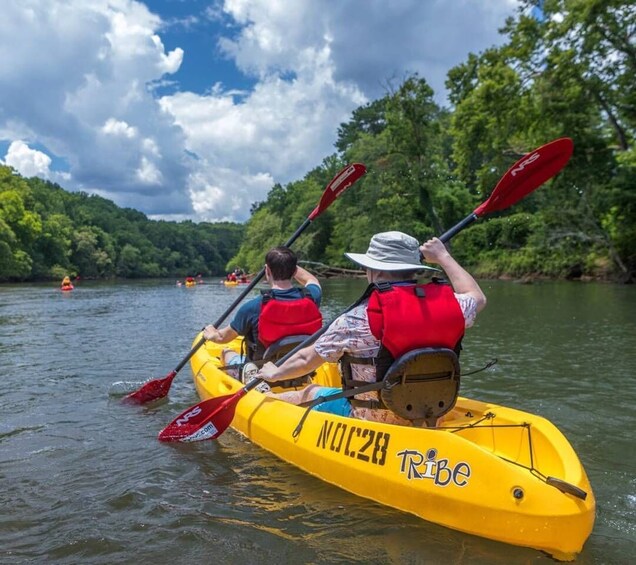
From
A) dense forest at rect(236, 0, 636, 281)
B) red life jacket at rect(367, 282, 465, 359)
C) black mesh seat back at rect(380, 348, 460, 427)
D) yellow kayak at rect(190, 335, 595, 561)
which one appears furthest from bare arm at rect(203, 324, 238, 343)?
dense forest at rect(236, 0, 636, 281)

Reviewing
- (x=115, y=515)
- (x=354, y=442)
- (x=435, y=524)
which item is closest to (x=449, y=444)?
(x=435, y=524)

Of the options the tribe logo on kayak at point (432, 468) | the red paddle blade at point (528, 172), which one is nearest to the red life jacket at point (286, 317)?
the red paddle blade at point (528, 172)

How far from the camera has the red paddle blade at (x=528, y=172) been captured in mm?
4273

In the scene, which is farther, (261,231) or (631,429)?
(261,231)

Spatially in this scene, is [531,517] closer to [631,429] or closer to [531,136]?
[631,429]

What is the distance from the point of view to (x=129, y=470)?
3.92 metres

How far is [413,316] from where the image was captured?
9.28ft

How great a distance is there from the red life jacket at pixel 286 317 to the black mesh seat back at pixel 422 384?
1540mm

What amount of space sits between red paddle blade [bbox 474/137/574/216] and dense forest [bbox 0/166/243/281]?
46071 mm

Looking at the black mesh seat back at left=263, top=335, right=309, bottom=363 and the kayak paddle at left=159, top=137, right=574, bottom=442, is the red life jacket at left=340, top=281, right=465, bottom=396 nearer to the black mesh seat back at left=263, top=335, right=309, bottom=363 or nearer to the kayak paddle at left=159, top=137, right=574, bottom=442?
the kayak paddle at left=159, top=137, right=574, bottom=442

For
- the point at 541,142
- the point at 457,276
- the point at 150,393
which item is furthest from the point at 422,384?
the point at 541,142

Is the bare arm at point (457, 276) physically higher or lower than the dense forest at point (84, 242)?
lower

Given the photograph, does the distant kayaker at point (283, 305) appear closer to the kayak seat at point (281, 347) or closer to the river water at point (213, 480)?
the kayak seat at point (281, 347)

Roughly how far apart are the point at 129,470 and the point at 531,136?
2046cm
